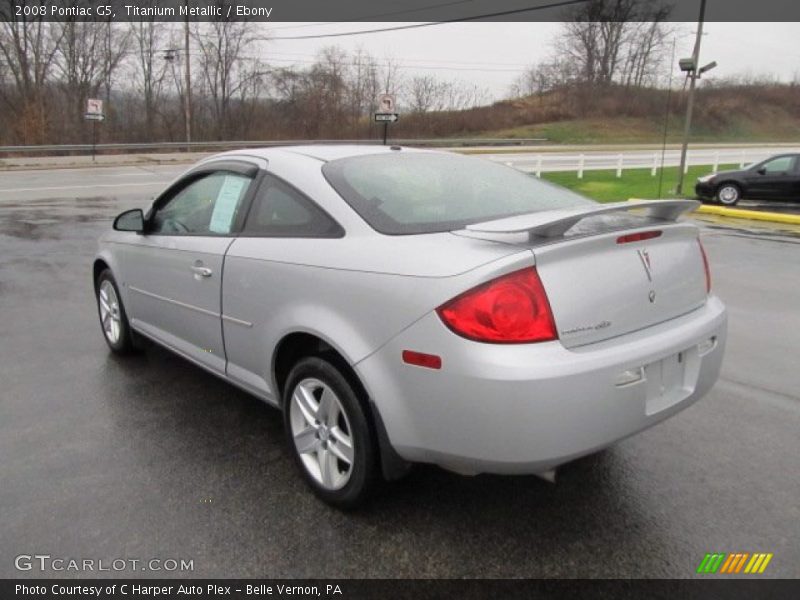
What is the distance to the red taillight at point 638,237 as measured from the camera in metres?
2.62

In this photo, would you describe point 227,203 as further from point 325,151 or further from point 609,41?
point 609,41

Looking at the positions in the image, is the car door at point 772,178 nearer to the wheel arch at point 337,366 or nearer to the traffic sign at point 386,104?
the traffic sign at point 386,104

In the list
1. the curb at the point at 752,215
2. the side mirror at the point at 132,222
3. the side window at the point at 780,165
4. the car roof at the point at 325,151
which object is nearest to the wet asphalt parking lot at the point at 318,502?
the side mirror at the point at 132,222

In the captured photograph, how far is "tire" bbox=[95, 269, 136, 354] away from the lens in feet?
15.5

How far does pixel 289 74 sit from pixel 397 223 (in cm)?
4603

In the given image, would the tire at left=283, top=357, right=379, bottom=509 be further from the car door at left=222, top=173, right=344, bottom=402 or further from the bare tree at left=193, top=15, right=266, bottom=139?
the bare tree at left=193, top=15, right=266, bottom=139

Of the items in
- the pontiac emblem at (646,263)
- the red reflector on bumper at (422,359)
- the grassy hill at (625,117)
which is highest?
the grassy hill at (625,117)

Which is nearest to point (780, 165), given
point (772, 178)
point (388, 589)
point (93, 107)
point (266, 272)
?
point (772, 178)

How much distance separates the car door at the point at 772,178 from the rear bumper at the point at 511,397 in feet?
53.1

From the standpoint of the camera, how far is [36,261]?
27.9 ft

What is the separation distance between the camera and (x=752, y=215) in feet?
47.5

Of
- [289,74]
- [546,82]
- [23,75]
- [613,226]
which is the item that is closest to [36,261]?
[613,226]

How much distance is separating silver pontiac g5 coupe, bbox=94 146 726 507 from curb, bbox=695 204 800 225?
41.7 ft

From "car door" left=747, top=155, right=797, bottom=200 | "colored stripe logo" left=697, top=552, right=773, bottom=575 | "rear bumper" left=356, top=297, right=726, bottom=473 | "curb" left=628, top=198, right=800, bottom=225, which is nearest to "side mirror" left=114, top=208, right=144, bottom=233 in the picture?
"rear bumper" left=356, top=297, right=726, bottom=473
